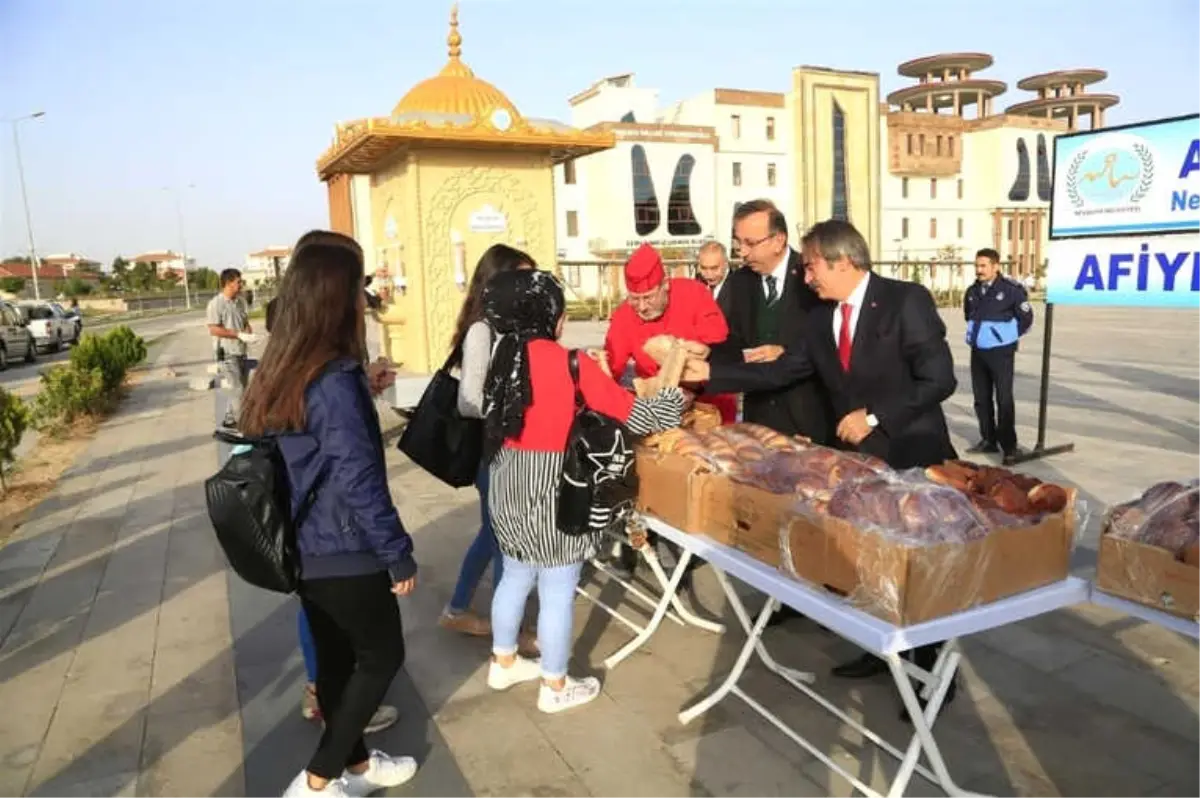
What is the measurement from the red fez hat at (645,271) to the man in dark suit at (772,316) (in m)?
0.48

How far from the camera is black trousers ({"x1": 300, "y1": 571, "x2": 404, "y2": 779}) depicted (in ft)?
8.15

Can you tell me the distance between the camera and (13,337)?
70.5 ft

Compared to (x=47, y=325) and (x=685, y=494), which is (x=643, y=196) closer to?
→ (x=47, y=325)

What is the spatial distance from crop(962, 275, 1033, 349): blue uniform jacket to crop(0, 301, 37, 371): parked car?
22.2 m

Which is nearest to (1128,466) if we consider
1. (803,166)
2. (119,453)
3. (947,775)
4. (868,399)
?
(868,399)

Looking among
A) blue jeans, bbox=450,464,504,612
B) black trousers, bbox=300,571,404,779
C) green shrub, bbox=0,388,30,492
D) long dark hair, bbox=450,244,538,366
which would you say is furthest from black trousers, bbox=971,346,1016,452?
green shrub, bbox=0,388,30,492

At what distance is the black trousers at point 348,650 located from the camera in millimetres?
2484

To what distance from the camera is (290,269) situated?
7.92 feet

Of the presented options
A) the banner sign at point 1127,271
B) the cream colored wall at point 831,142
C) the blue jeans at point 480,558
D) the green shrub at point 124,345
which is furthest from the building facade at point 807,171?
the blue jeans at point 480,558

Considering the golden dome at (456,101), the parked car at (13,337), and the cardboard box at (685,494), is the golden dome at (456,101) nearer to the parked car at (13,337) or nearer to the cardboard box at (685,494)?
the cardboard box at (685,494)

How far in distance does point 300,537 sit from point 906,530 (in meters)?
1.66

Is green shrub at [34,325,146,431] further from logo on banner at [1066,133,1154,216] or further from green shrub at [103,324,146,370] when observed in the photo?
logo on banner at [1066,133,1154,216]

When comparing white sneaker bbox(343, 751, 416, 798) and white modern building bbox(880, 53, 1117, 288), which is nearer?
white sneaker bbox(343, 751, 416, 798)

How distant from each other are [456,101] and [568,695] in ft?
20.5
